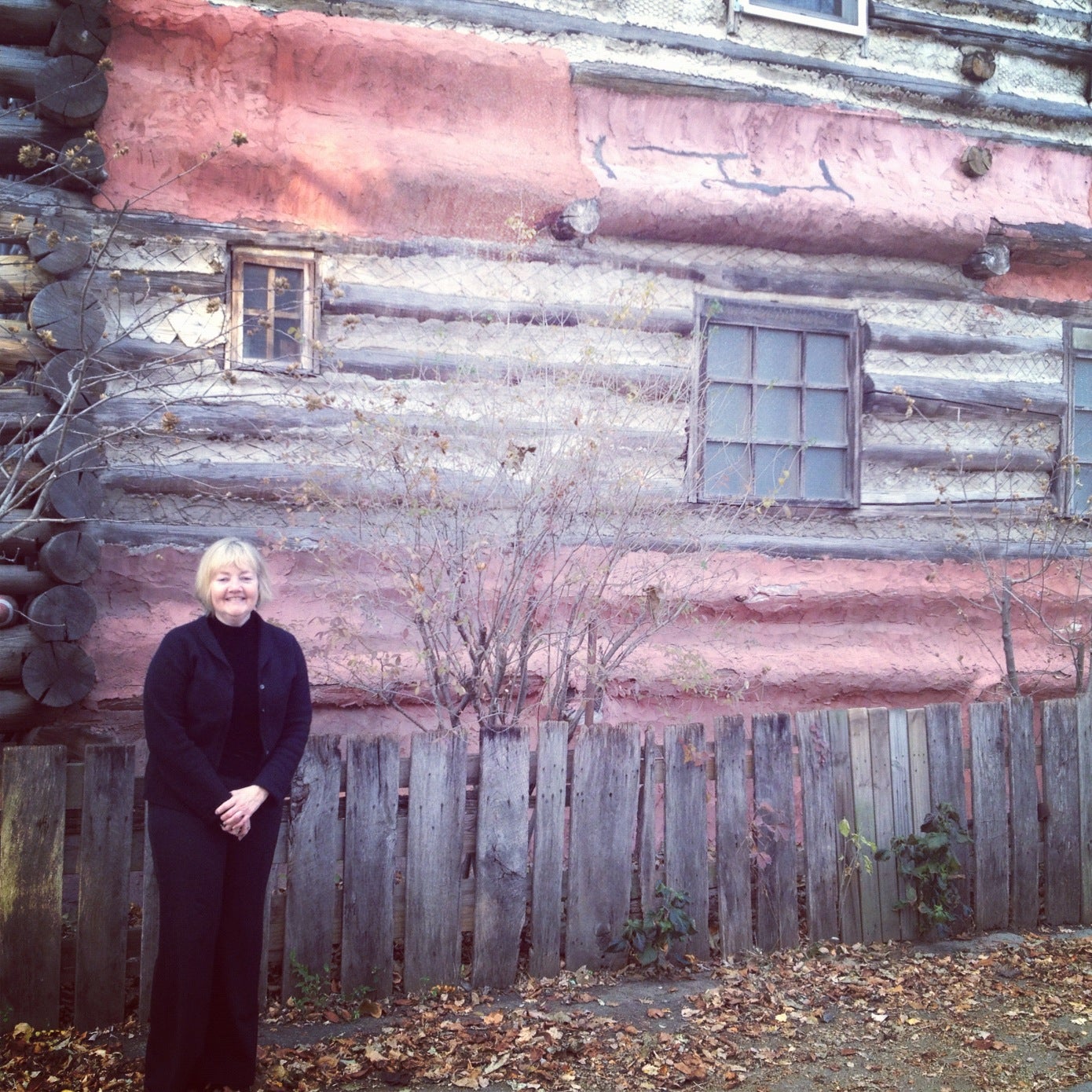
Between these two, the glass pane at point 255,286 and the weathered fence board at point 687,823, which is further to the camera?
the glass pane at point 255,286

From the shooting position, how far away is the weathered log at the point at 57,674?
16.1ft

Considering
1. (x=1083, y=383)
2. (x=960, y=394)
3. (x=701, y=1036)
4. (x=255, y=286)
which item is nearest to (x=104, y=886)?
(x=701, y=1036)

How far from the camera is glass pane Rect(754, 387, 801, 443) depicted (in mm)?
7164

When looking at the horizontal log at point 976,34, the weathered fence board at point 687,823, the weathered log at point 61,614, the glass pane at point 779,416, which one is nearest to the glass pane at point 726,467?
the glass pane at point 779,416

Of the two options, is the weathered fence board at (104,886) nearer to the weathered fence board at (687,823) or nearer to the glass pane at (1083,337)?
the weathered fence board at (687,823)

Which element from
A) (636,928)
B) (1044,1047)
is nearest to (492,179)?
(636,928)

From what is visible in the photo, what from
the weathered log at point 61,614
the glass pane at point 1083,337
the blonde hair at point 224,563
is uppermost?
the glass pane at point 1083,337

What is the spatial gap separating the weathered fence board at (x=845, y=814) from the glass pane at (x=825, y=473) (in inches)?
103

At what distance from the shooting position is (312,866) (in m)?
3.92

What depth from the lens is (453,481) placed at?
594 centimetres

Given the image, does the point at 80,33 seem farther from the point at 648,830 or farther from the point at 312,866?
the point at 648,830

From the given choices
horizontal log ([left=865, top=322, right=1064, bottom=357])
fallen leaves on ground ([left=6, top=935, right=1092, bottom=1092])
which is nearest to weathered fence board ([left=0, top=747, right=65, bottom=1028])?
fallen leaves on ground ([left=6, top=935, right=1092, bottom=1092])

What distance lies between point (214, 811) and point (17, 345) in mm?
2992

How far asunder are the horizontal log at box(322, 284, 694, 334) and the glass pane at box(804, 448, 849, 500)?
5.51ft
